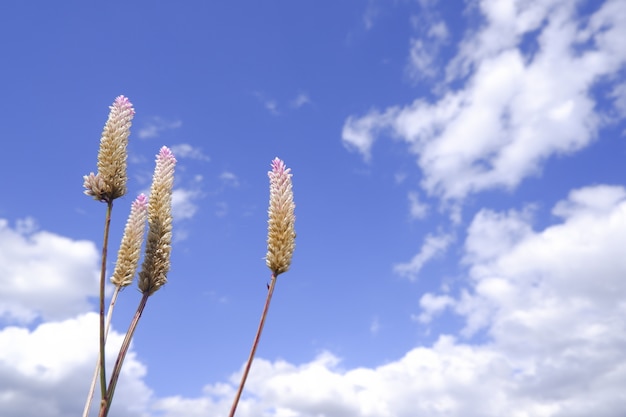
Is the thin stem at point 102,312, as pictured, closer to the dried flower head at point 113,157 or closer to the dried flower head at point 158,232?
the dried flower head at point 113,157

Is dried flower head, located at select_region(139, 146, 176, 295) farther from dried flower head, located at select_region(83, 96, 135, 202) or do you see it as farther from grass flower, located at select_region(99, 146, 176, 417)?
dried flower head, located at select_region(83, 96, 135, 202)

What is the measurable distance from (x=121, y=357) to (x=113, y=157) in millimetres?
2036

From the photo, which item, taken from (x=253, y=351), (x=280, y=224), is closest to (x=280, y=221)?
(x=280, y=224)

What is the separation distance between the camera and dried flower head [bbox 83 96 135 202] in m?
6.02

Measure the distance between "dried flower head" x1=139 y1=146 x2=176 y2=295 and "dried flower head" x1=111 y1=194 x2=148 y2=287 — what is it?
0.31 ft

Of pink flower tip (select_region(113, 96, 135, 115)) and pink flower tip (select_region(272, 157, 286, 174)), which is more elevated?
pink flower tip (select_region(113, 96, 135, 115))

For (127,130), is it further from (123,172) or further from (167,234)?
(167,234)

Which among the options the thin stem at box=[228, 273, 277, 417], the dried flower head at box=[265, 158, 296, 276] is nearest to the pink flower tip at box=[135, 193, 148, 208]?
the dried flower head at box=[265, 158, 296, 276]

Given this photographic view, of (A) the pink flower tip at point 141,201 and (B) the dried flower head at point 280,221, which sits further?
(A) the pink flower tip at point 141,201

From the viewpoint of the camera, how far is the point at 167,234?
652 centimetres

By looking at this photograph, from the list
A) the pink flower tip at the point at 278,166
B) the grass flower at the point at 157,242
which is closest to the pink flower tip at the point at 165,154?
the grass flower at the point at 157,242

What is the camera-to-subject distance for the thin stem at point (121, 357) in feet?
17.5

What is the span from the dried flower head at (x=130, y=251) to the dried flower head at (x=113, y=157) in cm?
54

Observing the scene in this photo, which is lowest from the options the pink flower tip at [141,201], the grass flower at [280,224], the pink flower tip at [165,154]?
the grass flower at [280,224]
